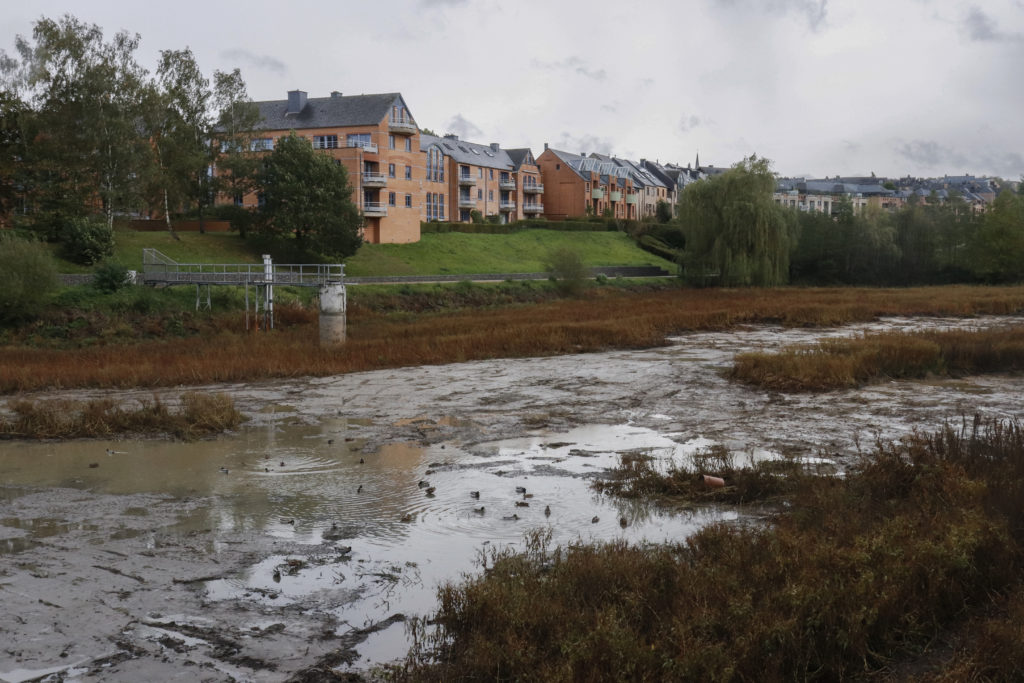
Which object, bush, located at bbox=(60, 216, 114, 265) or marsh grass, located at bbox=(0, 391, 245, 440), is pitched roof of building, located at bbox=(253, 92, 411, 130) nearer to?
bush, located at bbox=(60, 216, 114, 265)

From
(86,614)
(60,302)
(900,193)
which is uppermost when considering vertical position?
(900,193)

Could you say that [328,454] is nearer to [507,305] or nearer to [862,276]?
[507,305]

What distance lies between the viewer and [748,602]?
24.6 ft

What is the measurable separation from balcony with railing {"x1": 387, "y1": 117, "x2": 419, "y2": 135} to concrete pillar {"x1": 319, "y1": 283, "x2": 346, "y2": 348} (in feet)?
122

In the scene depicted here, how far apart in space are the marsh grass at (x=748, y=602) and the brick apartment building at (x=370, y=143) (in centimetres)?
5894

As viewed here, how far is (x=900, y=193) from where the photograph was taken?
177000mm

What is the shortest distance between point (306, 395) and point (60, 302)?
1992 centimetres

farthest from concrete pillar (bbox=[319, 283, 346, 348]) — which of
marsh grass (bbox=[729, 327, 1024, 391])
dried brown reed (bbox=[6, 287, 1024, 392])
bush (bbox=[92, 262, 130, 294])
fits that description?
marsh grass (bbox=[729, 327, 1024, 391])

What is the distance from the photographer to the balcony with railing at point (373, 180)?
66.4m

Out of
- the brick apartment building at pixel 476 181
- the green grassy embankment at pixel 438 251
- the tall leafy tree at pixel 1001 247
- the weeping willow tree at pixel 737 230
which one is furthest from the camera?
the brick apartment building at pixel 476 181

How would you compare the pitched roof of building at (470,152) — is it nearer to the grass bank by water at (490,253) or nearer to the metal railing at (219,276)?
the grass bank by water at (490,253)

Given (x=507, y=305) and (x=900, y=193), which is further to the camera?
(x=900, y=193)

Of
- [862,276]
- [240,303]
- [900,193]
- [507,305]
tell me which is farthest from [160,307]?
[900,193]

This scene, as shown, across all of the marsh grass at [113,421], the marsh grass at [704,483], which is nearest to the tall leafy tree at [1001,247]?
the marsh grass at [704,483]
